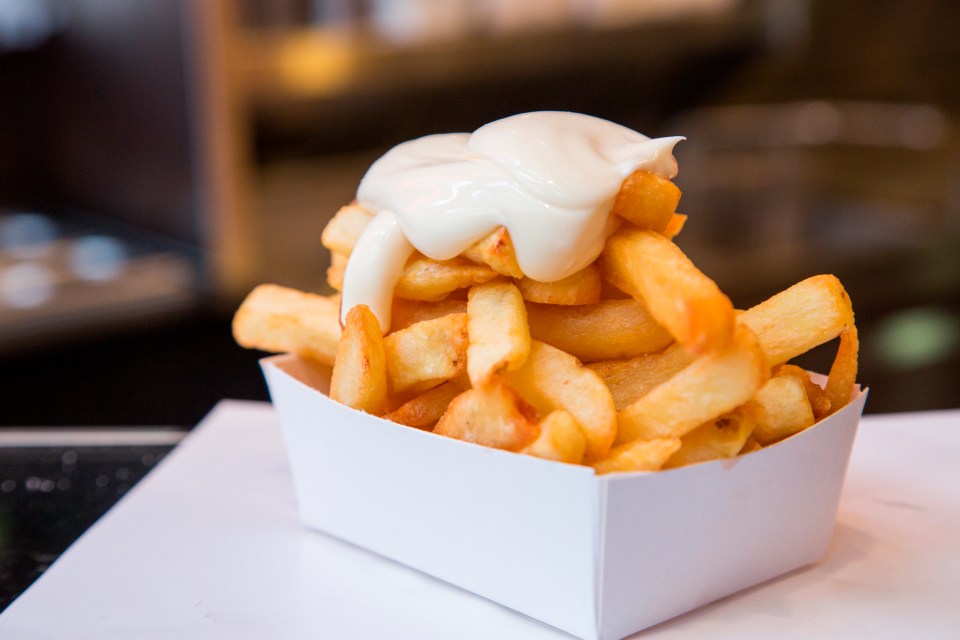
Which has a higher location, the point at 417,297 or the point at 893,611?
the point at 417,297

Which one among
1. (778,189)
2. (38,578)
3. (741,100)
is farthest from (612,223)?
(741,100)

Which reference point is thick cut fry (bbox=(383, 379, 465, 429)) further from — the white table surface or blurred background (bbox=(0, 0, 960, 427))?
blurred background (bbox=(0, 0, 960, 427))

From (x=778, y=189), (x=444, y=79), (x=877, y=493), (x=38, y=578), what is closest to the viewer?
(x=38, y=578)

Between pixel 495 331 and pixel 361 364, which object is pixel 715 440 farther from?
pixel 361 364

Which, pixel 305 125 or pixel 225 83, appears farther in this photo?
pixel 305 125

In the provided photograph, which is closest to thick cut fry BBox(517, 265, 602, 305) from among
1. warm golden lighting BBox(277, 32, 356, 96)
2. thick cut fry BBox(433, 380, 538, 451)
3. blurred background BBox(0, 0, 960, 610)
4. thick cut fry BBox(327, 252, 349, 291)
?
thick cut fry BBox(433, 380, 538, 451)

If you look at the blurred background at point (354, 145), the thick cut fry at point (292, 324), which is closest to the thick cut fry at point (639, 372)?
the thick cut fry at point (292, 324)

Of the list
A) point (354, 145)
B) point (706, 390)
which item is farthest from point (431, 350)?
point (354, 145)

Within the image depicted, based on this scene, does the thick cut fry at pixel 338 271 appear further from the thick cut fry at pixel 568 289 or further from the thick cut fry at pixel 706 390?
the thick cut fry at pixel 706 390

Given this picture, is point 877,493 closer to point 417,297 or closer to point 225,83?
point 417,297
